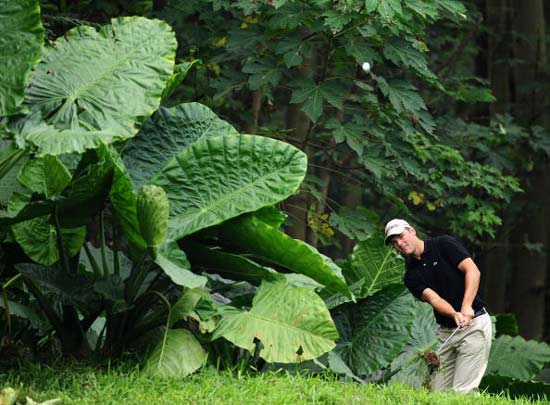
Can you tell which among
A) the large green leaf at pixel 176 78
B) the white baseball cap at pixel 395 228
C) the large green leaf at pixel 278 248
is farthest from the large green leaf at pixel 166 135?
the white baseball cap at pixel 395 228

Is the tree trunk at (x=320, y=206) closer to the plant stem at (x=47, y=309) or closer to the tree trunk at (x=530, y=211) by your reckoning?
the plant stem at (x=47, y=309)

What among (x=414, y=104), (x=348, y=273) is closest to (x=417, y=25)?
(x=414, y=104)

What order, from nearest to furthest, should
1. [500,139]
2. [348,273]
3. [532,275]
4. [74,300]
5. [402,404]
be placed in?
[402,404], [74,300], [348,273], [500,139], [532,275]

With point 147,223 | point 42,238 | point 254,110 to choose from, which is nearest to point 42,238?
point 42,238

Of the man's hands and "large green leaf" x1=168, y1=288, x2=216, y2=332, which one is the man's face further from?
"large green leaf" x1=168, y1=288, x2=216, y2=332

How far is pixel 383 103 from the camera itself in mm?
10094

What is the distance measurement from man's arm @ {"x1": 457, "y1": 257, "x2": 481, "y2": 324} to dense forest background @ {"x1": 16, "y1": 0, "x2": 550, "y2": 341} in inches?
72.3

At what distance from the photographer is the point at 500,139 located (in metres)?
13.0

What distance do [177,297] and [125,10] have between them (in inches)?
186

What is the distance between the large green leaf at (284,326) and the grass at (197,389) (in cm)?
19

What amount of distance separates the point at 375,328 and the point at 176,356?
2152 mm

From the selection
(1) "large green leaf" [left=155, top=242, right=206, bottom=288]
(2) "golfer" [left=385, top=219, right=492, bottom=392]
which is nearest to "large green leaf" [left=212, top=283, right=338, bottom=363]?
(1) "large green leaf" [left=155, top=242, right=206, bottom=288]

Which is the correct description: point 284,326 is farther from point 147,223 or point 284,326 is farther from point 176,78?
point 176,78

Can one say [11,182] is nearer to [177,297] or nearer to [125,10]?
[177,297]
